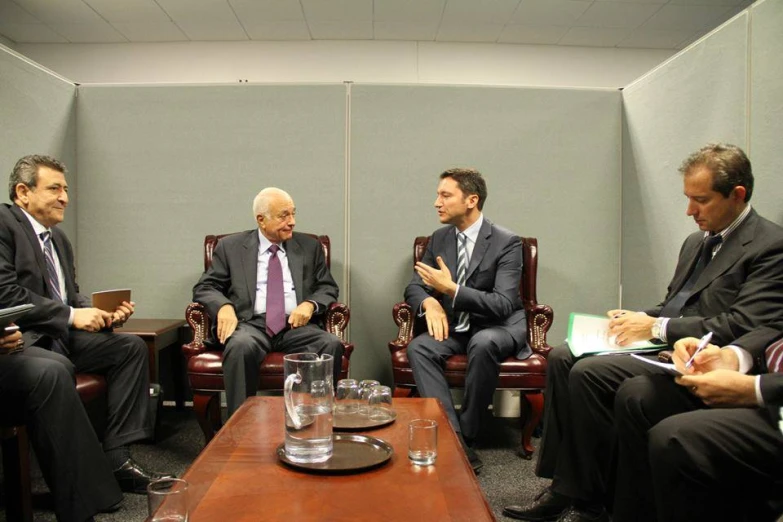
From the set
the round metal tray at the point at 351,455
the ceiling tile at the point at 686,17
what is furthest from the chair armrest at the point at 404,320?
the ceiling tile at the point at 686,17

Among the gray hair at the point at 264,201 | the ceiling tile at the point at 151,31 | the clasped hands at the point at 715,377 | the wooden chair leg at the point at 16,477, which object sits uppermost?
the ceiling tile at the point at 151,31

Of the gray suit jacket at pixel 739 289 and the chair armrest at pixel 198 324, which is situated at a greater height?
the gray suit jacket at pixel 739 289

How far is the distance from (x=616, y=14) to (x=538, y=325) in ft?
12.2

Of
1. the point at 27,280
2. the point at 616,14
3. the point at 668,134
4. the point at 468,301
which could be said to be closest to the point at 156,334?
the point at 27,280

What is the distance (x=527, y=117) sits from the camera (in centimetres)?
365

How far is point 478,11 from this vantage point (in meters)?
5.21

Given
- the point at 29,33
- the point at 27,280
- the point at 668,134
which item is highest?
the point at 29,33

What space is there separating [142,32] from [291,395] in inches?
216

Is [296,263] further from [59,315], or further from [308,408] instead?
[308,408]

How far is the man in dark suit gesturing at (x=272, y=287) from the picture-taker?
285 cm

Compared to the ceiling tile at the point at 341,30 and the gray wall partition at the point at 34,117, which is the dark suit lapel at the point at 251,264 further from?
the ceiling tile at the point at 341,30

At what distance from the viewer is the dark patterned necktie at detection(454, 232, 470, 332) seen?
2.90 m

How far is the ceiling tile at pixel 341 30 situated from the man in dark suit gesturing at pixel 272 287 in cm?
303

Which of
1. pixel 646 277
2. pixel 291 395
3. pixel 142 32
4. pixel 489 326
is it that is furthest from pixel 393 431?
pixel 142 32
